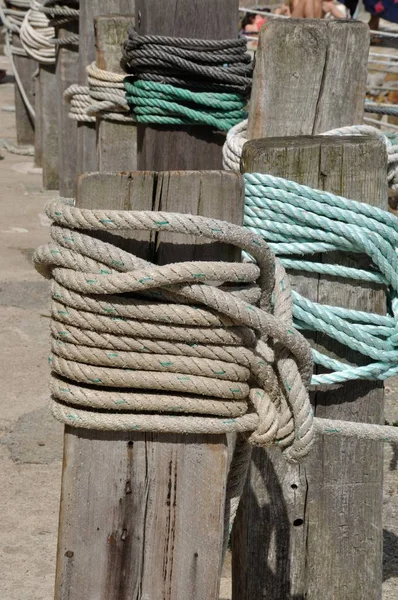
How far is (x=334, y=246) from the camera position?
6.88 feet

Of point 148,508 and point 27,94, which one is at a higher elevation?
point 27,94

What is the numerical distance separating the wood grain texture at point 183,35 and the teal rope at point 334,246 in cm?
106

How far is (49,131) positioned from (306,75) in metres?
5.83

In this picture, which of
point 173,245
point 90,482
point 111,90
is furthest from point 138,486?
point 111,90

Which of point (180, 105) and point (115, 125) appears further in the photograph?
point (115, 125)

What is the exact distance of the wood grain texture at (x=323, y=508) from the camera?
7.24 feet

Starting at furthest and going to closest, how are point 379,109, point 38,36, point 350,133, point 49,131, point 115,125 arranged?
point 49,131
point 38,36
point 115,125
point 379,109
point 350,133

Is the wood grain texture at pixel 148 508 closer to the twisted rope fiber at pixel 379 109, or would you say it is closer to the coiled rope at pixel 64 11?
the twisted rope fiber at pixel 379 109

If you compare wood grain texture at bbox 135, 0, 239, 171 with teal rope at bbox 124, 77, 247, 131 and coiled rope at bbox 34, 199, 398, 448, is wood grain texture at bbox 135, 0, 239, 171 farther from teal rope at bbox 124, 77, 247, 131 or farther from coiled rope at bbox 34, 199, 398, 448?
coiled rope at bbox 34, 199, 398, 448

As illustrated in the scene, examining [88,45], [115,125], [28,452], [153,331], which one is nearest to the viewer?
[153,331]

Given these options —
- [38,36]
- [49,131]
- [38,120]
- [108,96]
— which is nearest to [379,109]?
[108,96]

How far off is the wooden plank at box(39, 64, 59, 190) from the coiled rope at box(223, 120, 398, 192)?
5.40 m

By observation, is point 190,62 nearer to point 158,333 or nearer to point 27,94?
point 158,333

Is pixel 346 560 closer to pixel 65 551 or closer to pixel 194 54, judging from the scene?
pixel 65 551
